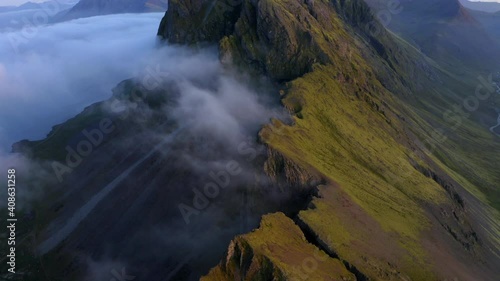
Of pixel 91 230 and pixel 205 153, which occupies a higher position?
pixel 205 153

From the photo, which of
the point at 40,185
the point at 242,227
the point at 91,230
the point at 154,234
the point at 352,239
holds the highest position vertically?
the point at 352,239

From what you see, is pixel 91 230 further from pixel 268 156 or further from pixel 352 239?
pixel 352 239

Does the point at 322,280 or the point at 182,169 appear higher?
the point at 322,280

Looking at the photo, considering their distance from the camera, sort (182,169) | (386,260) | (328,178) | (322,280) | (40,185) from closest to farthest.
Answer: (322,280) → (386,260) → (328,178) → (182,169) → (40,185)

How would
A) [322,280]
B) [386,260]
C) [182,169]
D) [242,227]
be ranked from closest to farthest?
[322,280] < [386,260] < [242,227] < [182,169]

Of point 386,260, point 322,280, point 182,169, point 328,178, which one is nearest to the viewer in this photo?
point 322,280

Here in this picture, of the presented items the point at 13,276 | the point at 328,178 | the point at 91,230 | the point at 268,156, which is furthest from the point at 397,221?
the point at 13,276

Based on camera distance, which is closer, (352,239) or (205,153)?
(352,239)

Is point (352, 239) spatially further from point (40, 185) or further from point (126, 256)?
point (40, 185)

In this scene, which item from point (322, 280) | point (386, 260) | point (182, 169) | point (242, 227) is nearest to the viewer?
point (322, 280)

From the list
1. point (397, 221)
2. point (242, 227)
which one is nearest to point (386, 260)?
point (397, 221)
